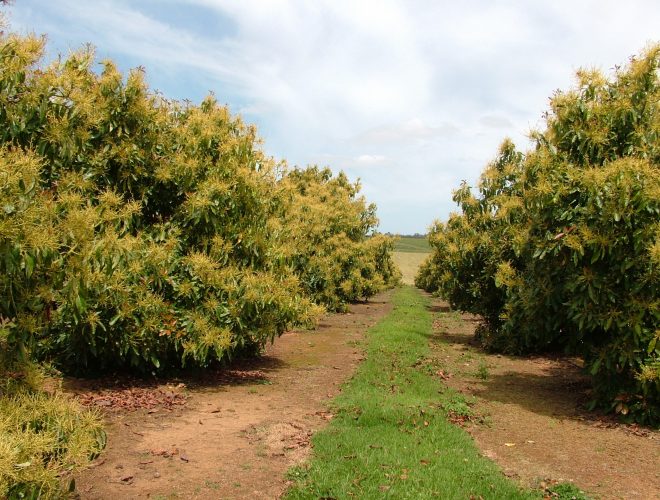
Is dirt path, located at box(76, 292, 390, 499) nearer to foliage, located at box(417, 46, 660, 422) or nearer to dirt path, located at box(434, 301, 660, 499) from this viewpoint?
dirt path, located at box(434, 301, 660, 499)

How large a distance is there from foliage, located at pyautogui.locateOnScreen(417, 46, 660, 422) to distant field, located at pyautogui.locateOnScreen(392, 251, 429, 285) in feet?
188

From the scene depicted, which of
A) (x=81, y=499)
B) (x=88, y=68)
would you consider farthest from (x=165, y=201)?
(x=81, y=499)

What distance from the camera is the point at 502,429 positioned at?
25.9 ft

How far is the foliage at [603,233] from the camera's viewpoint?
7.48m

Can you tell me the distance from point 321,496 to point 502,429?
147 inches

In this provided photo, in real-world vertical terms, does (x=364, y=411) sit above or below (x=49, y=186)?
below

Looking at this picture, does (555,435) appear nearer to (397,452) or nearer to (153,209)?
(397,452)

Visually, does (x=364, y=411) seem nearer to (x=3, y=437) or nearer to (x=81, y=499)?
(x=81, y=499)

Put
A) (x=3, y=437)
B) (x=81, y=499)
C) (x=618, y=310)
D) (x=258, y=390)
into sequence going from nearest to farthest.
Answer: (x=3, y=437) < (x=81, y=499) < (x=618, y=310) < (x=258, y=390)

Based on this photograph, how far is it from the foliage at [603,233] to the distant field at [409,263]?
188 feet

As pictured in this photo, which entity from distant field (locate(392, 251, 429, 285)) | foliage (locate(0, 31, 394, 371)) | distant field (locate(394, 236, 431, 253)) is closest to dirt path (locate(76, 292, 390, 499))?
foliage (locate(0, 31, 394, 371))

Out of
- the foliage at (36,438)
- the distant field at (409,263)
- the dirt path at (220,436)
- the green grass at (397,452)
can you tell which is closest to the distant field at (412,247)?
the distant field at (409,263)

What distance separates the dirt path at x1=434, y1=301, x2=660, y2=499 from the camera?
5.99 meters

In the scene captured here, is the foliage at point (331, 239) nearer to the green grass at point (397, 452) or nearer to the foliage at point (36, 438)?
the green grass at point (397, 452)
